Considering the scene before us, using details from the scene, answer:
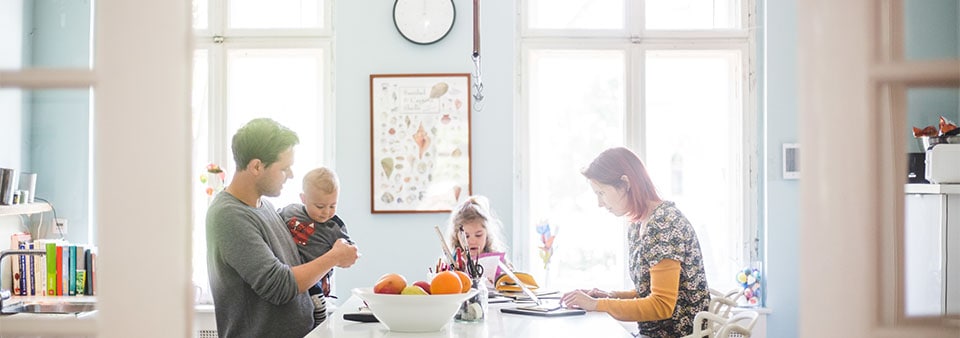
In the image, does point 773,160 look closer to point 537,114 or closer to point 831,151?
point 537,114

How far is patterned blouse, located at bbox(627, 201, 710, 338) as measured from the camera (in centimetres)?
288

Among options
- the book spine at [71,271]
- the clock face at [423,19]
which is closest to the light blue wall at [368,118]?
the clock face at [423,19]

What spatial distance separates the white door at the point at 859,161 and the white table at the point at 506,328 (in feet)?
4.67

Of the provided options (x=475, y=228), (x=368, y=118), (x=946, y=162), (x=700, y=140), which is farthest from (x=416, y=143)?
(x=946, y=162)

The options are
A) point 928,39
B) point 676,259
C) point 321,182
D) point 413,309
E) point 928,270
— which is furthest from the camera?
point 321,182

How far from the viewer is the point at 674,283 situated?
2846mm

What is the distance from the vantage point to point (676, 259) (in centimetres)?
286

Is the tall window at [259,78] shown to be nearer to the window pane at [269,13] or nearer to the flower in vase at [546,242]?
the window pane at [269,13]

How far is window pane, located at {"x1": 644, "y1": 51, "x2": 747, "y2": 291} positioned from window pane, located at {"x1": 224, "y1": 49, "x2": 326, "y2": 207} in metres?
1.95

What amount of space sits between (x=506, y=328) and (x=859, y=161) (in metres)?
1.65

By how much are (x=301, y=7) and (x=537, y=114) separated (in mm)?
1507

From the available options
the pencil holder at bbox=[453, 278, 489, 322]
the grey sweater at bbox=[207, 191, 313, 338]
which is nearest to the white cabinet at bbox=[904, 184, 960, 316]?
the pencil holder at bbox=[453, 278, 489, 322]

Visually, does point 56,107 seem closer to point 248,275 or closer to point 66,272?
point 248,275

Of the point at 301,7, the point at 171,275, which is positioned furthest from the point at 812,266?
the point at 301,7
